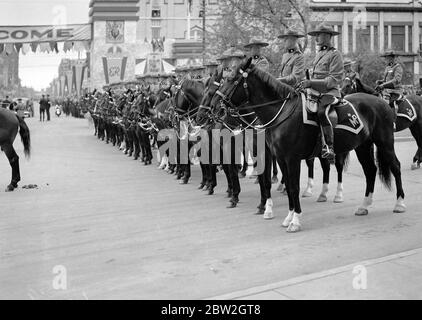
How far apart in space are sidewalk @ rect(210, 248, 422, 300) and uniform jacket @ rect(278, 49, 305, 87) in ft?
13.1

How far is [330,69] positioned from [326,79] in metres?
0.25

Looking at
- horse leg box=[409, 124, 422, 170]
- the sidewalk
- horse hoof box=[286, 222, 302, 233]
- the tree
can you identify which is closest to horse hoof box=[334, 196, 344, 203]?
horse hoof box=[286, 222, 302, 233]

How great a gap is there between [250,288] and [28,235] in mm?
4111

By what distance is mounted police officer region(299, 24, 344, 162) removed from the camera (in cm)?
868

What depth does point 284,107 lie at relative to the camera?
8742mm

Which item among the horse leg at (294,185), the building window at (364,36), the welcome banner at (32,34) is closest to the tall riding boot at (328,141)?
the horse leg at (294,185)

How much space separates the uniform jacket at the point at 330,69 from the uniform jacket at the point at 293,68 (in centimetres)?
54

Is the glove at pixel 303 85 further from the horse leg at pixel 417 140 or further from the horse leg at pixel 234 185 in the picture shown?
the horse leg at pixel 417 140

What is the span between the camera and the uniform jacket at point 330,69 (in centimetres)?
882

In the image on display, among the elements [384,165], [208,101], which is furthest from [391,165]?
[208,101]

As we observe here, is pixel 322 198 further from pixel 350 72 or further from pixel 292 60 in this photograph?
pixel 350 72

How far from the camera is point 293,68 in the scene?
1005 centimetres

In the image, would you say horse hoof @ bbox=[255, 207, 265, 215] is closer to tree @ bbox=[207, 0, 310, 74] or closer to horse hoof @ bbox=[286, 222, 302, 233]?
horse hoof @ bbox=[286, 222, 302, 233]
